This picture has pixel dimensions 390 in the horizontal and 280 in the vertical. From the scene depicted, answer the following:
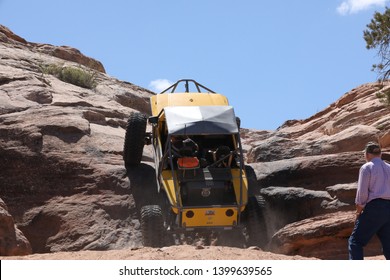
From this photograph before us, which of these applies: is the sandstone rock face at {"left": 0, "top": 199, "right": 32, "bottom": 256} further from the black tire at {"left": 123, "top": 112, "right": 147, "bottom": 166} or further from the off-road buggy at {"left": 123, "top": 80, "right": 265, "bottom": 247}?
the black tire at {"left": 123, "top": 112, "right": 147, "bottom": 166}

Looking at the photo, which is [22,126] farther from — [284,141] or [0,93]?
[284,141]

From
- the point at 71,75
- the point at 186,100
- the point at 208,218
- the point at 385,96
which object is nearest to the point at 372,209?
the point at 208,218

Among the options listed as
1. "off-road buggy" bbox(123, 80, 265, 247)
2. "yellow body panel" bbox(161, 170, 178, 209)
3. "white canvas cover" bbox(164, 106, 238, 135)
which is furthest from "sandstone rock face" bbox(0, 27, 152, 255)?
"white canvas cover" bbox(164, 106, 238, 135)

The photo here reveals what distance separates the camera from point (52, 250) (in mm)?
12477

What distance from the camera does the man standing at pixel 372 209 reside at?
7473mm

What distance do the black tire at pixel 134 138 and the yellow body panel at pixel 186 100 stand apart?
1.22ft

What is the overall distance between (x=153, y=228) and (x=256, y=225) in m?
1.97

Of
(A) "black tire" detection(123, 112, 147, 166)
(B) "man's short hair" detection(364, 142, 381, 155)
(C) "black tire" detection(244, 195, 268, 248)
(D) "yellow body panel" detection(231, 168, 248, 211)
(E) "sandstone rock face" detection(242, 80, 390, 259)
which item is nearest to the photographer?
(B) "man's short hair" detection(364, 142, 381, 155)

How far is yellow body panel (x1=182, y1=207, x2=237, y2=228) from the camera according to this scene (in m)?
11.2

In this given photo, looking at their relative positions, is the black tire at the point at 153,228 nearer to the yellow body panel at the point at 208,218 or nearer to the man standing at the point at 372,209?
the yellow body panel at the point at 208,218

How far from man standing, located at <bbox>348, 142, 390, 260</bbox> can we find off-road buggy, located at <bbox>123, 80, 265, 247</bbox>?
396 centimetres

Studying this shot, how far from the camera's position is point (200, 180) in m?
11.5

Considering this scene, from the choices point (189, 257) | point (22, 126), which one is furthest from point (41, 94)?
point (189, 257)
